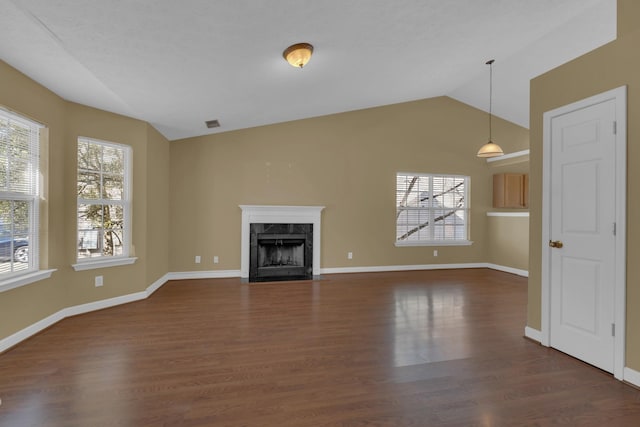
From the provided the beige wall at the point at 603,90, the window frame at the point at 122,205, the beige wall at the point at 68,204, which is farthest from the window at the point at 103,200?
the beige wall at the point at 603,90

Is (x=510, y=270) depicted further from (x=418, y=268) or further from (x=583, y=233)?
(x=583, y=233)

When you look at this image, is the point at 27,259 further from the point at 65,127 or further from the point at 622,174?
the point at 622,174

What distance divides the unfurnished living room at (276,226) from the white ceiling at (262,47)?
0.09ft

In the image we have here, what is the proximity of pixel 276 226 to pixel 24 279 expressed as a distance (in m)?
3.38

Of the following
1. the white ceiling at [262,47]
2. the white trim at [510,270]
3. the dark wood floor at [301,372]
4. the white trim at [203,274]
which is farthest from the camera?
the white trim at [510,270]

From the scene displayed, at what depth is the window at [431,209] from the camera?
6.33m

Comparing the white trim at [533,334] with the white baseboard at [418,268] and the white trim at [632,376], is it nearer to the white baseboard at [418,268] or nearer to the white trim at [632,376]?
the white trim at [632,376]

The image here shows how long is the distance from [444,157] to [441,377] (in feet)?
17.1

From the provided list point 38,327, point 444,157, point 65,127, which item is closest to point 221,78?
point 65,127

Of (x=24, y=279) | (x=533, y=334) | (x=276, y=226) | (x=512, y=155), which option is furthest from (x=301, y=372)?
(x=512, y=155)

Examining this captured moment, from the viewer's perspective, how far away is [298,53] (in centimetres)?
281

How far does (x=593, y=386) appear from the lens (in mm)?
2078

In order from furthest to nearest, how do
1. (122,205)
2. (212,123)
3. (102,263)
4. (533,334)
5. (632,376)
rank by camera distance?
(212,123)
(122,205)
(102,263)
(533,334)
(632,376)

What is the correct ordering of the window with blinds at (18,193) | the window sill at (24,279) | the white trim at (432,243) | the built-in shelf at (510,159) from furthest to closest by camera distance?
the white trim at (432,243)
the built-in shelf at (510,159)
the window with blinds at (18,193)
the window sill at (24,279)
